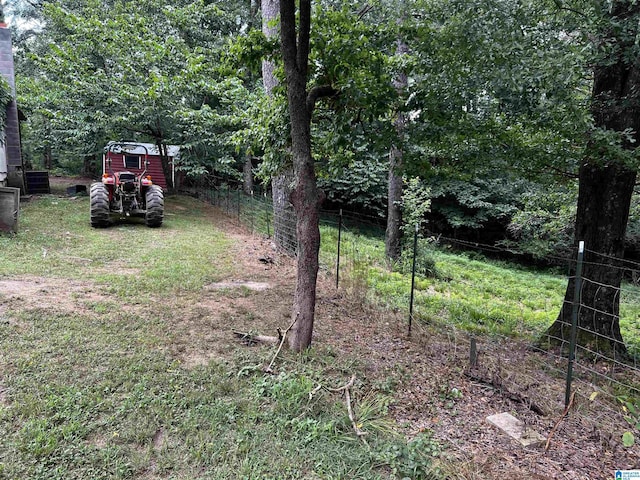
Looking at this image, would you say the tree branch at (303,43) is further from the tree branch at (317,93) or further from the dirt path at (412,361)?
the dirt path at (412,361)

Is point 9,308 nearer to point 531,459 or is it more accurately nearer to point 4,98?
point 531,459

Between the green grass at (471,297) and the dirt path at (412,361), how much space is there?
552 mm

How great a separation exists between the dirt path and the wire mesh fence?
0.08 meters

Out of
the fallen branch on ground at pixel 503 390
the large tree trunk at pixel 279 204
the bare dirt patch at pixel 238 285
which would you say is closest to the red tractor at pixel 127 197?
the large tree trunk at pixel 279 204

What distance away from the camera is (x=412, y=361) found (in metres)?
3.67

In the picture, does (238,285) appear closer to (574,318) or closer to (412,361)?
(412,361)

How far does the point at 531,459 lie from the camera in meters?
2.39

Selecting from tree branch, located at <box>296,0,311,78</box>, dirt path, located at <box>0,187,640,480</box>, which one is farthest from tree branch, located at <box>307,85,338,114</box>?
dirt path, located at <box>0,187,640,480</box>

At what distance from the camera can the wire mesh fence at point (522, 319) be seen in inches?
126

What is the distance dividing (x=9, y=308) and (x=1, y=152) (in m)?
9.64

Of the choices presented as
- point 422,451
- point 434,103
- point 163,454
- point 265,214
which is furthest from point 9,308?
point 265,214

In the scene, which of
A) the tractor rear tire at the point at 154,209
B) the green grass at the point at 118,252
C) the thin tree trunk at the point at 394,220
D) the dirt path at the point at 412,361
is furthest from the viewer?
the tractor rear tire at the point at 154,209

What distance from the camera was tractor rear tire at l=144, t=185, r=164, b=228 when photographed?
926cm

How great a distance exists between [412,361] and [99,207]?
25.5ft
